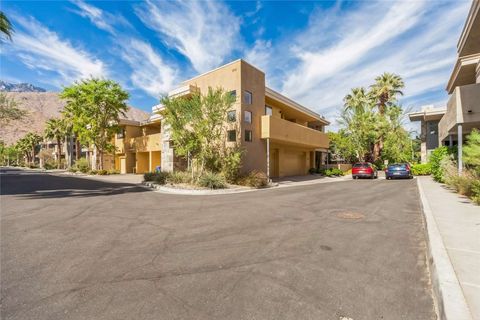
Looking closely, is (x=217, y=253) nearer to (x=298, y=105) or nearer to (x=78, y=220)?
(x=78, y=220)

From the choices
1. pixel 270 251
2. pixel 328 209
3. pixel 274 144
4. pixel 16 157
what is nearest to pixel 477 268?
pixel 270 251

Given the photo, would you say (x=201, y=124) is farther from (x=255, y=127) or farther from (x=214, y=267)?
(x=214, y=267)

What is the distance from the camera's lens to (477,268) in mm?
3373

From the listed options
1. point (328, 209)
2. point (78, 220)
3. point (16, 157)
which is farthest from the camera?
point (16, 157)

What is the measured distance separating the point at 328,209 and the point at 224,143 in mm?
10865

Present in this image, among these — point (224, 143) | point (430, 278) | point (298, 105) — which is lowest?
point (430, 278)

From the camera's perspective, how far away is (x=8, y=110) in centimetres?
2014

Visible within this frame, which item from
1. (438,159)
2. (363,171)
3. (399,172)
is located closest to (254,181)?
(438,159)

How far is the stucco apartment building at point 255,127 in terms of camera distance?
17641 mm

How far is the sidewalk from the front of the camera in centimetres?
257

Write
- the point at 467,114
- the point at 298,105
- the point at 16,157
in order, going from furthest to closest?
the point at 16,157
the point at 298,105
the point at 467,114

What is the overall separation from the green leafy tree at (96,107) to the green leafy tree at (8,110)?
7.79m

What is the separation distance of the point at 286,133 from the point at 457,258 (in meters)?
17.0

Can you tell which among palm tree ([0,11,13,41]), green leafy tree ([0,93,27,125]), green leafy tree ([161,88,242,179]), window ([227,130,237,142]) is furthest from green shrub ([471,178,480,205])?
green leafy tree ([0,93,27,125])
